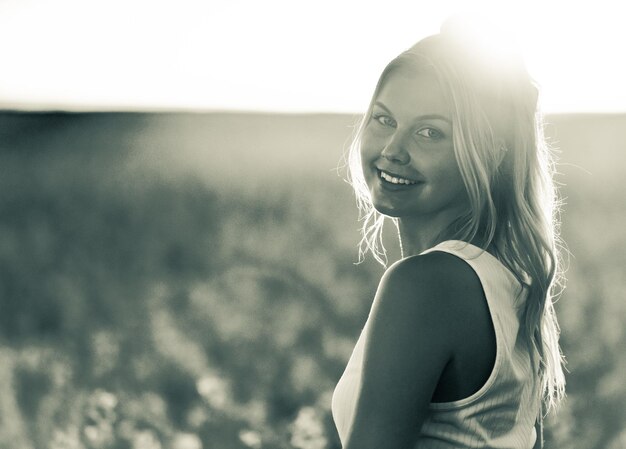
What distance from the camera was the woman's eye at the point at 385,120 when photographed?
1130 millimetres

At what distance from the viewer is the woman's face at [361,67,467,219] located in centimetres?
108

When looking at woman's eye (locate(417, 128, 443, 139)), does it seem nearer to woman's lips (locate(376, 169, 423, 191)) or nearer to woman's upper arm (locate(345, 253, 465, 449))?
woman's lips (locate(376, 169, 423, 191))

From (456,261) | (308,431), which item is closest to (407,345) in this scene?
(456,261)

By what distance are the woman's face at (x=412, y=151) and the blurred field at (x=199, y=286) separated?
7.68 ft

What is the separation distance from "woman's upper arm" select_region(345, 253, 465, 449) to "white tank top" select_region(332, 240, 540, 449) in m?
0.03

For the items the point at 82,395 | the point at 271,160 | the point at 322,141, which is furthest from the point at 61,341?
the point at 322,141

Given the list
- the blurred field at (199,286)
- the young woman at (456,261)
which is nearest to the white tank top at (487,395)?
the young woman at (456,261)

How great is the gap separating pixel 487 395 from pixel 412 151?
1.04ft

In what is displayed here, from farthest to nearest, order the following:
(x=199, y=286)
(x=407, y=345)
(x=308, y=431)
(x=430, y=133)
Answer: (x=199, y=286) < (x=308, y=431) < (x=430, y=133) < (x=407, y=345)

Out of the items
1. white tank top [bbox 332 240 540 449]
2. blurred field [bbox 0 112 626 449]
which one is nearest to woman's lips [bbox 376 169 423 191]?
white tank top [bbox 332 240 540 449]

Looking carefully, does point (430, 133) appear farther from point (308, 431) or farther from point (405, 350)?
point (308, 431)

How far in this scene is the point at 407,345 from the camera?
968 millimetres

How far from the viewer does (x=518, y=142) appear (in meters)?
1.13

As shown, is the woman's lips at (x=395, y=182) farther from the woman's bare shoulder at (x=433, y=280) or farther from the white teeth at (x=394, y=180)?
the woman's bare shoulder at (x=433, y=280)
